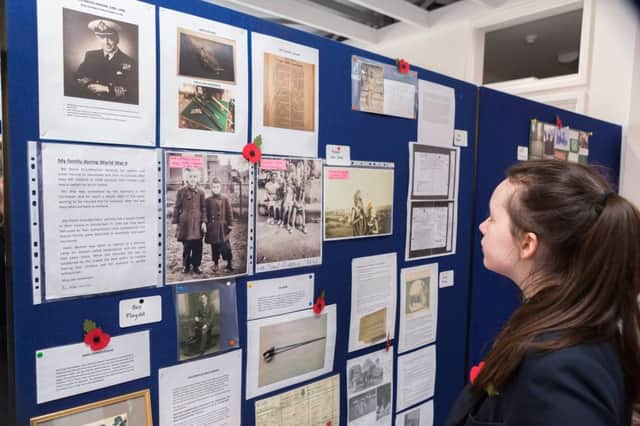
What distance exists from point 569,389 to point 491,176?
115 cm

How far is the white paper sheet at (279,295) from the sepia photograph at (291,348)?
1.6 inches

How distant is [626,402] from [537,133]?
1.36 m

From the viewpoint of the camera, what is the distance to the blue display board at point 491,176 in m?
1.65

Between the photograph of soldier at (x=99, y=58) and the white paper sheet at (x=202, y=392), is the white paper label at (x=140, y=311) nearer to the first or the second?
the white paper sheet at (x=202, y=392)

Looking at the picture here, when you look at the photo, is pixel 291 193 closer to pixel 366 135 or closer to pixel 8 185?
pixel 366 135

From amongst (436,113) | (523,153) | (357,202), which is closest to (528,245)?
(357,202)

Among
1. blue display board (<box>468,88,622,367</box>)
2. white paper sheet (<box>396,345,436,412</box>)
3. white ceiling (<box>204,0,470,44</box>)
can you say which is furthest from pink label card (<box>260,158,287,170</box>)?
white ceiling (<box>204,0,470,44</box>)

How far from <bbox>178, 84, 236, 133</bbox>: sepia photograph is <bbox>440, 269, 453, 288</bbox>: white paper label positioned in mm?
963

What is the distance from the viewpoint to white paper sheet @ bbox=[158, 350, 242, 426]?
93 centimetres

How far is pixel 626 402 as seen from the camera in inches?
32.7

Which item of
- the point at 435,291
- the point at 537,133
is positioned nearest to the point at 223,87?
Answer: the point at 435,291

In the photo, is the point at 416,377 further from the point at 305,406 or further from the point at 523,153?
the point at 523,153

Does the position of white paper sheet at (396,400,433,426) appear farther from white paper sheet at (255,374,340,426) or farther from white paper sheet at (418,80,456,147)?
white paper sheet at (418,80,456,147)

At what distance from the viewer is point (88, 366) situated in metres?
0.82
